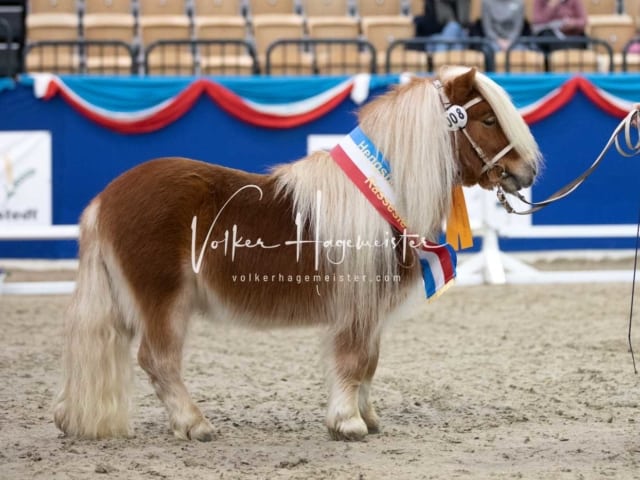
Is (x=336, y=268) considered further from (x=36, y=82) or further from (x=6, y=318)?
(x=36, y=82)

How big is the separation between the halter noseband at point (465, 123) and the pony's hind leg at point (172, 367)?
1501 mm

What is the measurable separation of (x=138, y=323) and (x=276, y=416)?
0.93m

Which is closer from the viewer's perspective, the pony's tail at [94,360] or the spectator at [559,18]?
the pony's tail at [94,360]

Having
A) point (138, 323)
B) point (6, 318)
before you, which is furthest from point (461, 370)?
point (6, 318)

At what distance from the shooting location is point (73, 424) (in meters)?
4.71

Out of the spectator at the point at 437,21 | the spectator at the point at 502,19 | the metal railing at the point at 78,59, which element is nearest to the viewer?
the metal railing at the point at 78,59

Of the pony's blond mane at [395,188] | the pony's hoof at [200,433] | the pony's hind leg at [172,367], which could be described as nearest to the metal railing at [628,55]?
the pony's blond mane at [395,188]

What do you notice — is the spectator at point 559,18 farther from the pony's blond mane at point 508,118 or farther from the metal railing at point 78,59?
the pony's blond mane at point 508,118

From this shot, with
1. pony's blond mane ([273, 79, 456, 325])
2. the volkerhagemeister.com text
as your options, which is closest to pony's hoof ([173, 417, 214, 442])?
the volkerhagemeister.com text

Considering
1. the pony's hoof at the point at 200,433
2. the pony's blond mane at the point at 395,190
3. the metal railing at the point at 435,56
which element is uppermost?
the metal railing at the point at 435,56

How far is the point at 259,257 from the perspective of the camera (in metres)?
4.78

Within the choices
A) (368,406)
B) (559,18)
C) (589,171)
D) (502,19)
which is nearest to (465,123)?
(589,171)

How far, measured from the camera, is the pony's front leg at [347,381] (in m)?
4.70

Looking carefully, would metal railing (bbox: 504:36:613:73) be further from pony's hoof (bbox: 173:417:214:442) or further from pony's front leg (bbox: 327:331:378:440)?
pony's hoof (bbox: 173:417:214:442)
